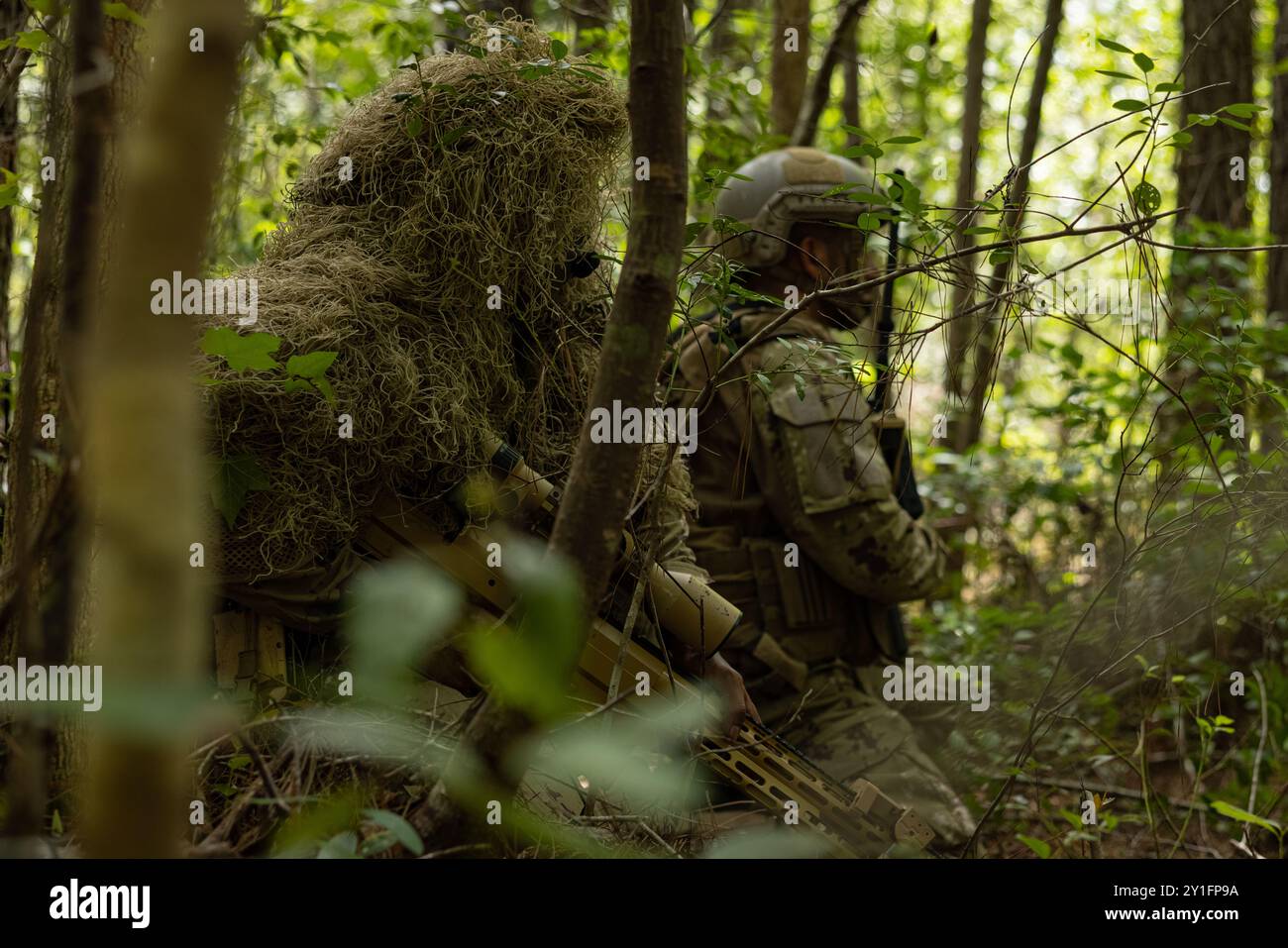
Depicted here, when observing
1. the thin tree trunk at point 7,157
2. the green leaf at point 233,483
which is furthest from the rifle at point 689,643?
the thin tree trunk at point 7,157

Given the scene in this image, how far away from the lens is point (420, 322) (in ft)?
8.19

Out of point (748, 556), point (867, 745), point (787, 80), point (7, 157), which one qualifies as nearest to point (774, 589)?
point (748, 556)

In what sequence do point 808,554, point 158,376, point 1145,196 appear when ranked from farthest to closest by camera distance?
point 808,554 < point 1145,196 < point 158,376

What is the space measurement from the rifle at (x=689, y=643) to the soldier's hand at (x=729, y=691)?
0.04m

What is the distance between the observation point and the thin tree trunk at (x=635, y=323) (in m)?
1.58

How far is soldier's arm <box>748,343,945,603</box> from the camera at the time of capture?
3473 millimetres

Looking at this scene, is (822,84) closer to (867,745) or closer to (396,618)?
(867,745)

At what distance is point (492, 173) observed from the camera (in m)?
2.57

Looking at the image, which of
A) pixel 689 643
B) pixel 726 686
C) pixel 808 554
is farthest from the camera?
pixel 808 554

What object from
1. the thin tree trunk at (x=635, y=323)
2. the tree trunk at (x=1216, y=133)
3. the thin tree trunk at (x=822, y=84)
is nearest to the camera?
the thin tree trunk at (x=635, y=323)

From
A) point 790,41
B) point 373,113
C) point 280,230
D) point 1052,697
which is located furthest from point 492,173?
point 1052,697

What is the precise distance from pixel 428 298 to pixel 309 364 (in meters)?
0.51

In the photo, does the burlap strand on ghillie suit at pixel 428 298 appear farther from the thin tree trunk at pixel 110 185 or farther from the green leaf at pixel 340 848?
the green leaf at pixel 340 848

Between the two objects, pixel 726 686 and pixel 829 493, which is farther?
pixel 829 493
